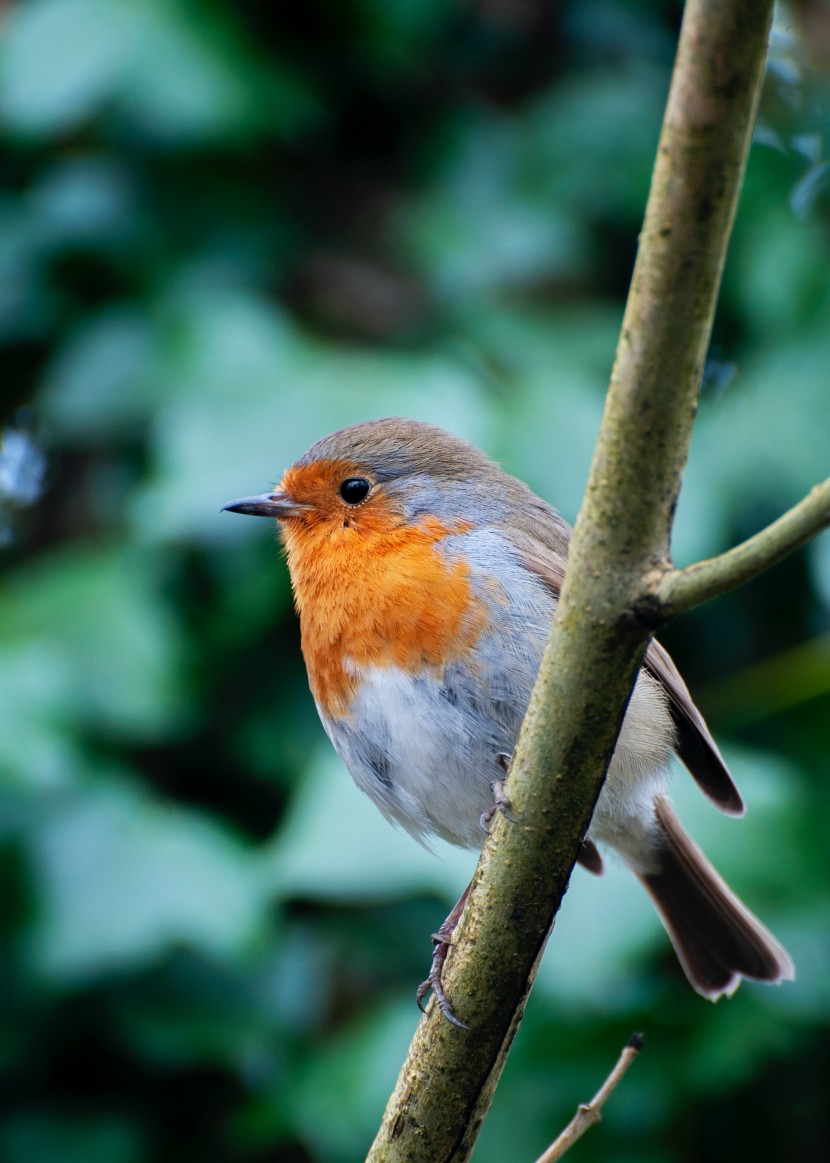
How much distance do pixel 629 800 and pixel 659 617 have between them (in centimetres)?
140

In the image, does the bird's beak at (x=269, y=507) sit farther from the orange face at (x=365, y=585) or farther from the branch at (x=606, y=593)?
the branch at (x=606, y=593)

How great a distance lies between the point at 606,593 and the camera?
4.72ft

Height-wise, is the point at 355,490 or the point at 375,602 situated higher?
the point at 355,490

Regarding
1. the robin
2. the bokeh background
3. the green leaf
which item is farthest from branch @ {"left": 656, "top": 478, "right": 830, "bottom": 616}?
the green leaf

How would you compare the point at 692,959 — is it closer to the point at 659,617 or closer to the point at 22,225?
the point at 659,617

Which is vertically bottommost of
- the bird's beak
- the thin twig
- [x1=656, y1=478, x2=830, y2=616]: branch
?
the thin twig

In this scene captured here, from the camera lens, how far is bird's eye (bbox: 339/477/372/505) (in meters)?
2.83

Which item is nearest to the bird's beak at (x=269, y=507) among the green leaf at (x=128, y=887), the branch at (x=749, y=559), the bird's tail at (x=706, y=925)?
the green leaf at (x=128, y=887)

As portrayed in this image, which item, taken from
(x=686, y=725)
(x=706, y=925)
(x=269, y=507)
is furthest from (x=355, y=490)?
(x=706, y=925)

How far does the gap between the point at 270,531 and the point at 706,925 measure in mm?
1430

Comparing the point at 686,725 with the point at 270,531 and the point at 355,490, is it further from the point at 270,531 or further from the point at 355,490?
the point at 270,531

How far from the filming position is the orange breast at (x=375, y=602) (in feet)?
7.79

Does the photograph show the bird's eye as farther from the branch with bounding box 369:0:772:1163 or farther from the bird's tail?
the branch with bounding box 369:0:772:1163

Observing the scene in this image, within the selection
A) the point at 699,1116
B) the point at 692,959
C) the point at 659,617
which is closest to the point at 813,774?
the point at 692,959
